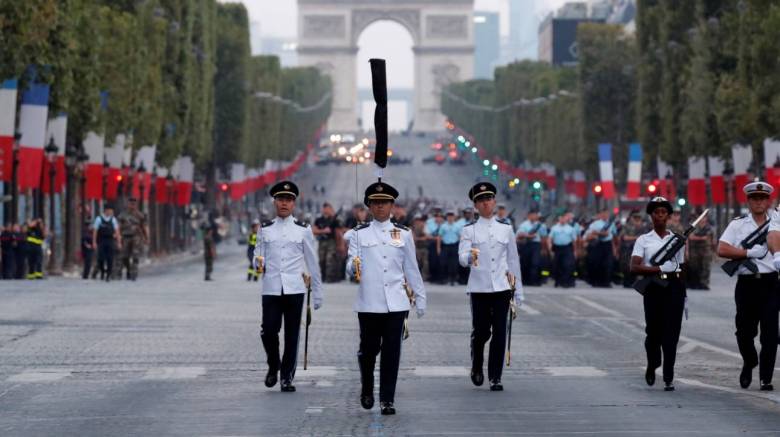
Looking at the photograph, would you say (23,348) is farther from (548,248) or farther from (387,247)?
(548,248)

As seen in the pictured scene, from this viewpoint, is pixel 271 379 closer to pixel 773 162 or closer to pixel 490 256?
pixel 490 256

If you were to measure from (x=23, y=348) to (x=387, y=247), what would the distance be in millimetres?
7133

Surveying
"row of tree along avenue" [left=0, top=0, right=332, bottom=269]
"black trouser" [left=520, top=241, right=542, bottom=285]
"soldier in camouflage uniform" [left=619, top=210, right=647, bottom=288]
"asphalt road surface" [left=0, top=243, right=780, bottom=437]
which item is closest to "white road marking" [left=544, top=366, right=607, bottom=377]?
"asphalt road surface" [left=0, top=243, right=780, bottom=437]

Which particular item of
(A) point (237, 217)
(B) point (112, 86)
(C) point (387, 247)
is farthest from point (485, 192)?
(A) point (237, 217)

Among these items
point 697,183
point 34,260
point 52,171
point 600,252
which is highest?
point 697,183

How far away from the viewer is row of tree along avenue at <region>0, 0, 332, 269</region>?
46.5 metres

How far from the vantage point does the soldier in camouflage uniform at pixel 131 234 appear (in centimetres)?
4356

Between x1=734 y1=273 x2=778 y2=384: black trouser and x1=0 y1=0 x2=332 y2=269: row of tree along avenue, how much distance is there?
27355 millimetres

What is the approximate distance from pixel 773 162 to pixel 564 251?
989cm

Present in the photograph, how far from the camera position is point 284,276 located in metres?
16.8

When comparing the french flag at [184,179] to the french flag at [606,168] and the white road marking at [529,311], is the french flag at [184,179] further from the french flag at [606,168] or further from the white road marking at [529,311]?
the white road marking at [529,311]

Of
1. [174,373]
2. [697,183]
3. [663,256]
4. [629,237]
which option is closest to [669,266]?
[663,256]

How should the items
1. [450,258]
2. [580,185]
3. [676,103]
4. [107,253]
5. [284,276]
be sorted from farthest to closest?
[580,185] < [676,103] < [450,258] < [107,253] < [284,276]

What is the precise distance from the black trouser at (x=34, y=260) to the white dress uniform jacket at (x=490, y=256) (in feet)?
97.2
